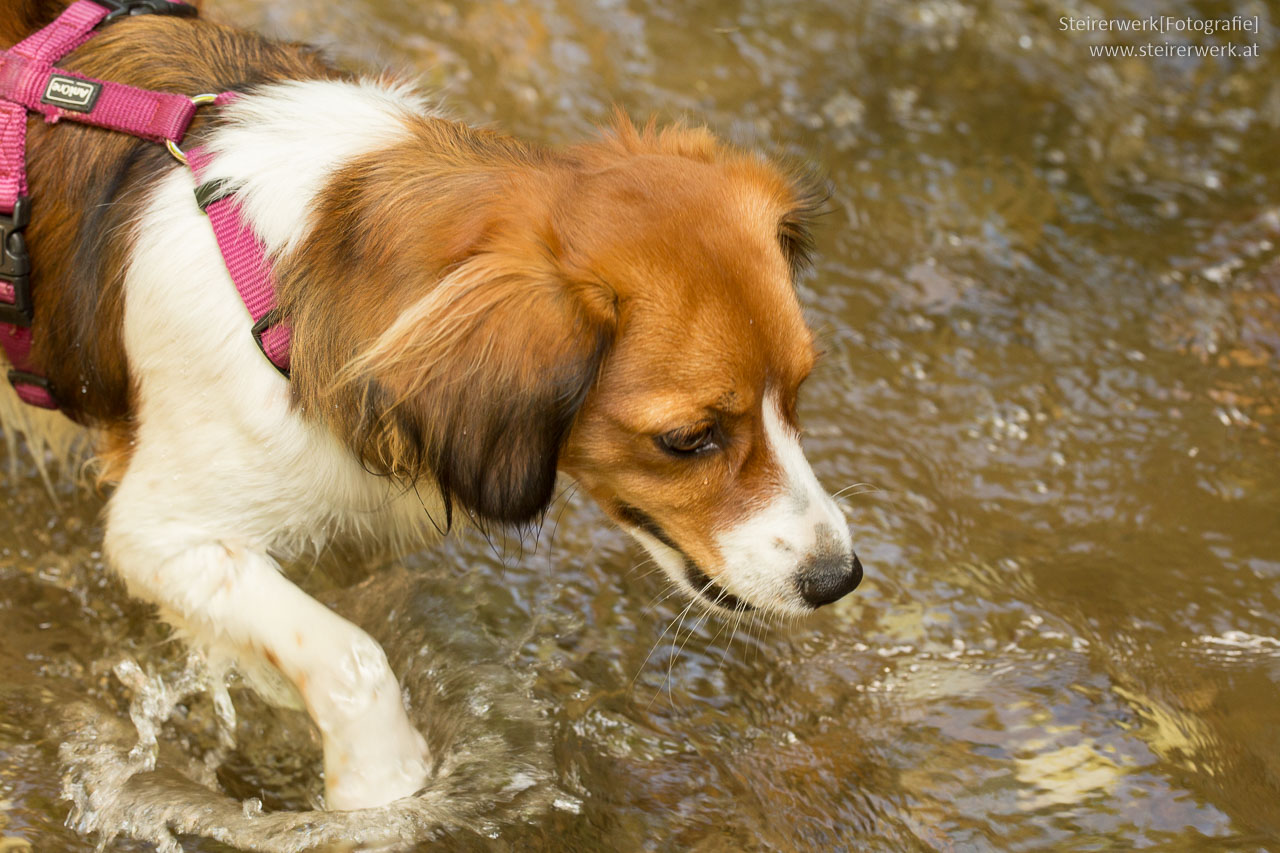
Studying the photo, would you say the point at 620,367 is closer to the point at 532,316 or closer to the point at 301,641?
the point at 532,316

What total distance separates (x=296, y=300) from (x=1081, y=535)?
2.53m

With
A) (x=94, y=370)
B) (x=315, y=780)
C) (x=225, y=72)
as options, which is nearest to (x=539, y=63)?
(x=225, y=72)

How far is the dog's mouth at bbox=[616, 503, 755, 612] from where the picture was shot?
267 centimetres

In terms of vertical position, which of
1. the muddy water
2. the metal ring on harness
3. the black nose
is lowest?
the muddy water

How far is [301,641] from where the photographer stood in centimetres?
261

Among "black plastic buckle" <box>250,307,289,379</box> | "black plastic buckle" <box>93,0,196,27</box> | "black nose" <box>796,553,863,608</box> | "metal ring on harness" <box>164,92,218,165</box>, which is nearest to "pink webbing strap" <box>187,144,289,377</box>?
"black plastic buckle" <box>250,307,289,379</box>

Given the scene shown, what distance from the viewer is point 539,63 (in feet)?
18.1

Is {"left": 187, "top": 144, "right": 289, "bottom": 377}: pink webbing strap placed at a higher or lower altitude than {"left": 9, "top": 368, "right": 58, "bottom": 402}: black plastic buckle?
higher

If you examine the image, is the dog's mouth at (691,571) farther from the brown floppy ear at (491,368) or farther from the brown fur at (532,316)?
the brown floppy ear at (491,368)

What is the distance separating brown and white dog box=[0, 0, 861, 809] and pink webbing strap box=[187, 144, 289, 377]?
0.14 ft

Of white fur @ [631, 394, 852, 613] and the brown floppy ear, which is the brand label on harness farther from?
white fur @ [631, 394, 852, 613]

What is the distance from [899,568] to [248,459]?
1.92m

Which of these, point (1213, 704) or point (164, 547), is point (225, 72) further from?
point (1213, 704)

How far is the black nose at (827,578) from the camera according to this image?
2578 mm
